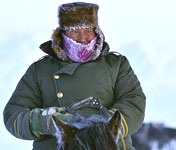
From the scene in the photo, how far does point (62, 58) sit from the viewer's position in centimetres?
371

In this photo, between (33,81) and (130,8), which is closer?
(33,81)

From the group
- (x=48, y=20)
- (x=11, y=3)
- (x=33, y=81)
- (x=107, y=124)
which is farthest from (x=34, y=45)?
(x=107, y=124)

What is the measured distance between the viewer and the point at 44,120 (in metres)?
3.22

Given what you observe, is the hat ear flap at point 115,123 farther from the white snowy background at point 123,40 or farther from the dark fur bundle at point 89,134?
the white snowy background at point 123,40

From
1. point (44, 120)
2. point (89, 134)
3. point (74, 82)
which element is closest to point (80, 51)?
point (74, 82)

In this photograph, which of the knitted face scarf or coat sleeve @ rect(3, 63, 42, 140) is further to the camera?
the knitted face scarf

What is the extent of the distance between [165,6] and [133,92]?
6595 millimetres

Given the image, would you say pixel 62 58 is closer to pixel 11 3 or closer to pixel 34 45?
pixel 34 45

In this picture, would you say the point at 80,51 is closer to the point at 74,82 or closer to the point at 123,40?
the point at 74,82

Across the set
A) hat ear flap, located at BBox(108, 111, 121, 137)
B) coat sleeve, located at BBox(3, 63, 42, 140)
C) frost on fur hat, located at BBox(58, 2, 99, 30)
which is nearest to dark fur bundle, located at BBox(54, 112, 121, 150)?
hat ear flap, located at BBox(108, 111, 121, 137)

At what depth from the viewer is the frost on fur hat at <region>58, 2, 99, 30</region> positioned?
12.4 ft

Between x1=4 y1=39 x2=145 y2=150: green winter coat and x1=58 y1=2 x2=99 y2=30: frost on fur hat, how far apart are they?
0.93 feet

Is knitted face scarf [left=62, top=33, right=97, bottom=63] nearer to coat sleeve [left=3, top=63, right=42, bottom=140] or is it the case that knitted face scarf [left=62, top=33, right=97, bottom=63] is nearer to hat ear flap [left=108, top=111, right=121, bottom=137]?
coat sleeve [left=3, top=63, right=42, bottom=140]

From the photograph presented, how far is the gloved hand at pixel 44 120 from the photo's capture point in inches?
125
